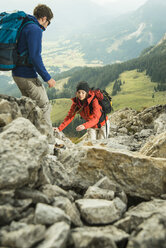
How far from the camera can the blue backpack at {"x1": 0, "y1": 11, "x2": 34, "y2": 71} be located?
655 centimetres

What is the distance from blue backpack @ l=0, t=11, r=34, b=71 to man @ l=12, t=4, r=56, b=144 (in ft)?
0.62

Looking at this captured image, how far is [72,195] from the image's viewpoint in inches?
228

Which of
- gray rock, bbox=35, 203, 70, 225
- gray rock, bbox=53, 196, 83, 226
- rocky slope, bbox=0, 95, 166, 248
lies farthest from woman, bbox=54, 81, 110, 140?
gray rock, bbox=35, 203, 70, 225

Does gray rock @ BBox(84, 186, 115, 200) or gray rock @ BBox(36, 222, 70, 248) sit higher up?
gray rock @ BBox(36, 222, 70, 248)

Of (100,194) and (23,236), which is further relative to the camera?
(100,194)

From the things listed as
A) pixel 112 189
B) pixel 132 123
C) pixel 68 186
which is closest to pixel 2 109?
pixel 68 186

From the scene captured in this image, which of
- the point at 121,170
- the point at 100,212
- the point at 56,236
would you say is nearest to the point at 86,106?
the point at 121,170

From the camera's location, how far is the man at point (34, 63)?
Answer: 681 centimetres

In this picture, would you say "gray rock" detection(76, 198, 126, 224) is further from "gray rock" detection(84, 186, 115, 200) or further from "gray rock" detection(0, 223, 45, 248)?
"gray rock" detection(0, 223, 45, 248)

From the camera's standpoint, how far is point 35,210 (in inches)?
159

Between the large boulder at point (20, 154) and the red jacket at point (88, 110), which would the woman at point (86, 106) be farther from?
the large boulder at point (20, 154)

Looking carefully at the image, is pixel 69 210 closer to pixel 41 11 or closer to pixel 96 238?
pixel 96 238

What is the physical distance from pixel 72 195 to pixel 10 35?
577 cm

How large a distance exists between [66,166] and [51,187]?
2.12 m
